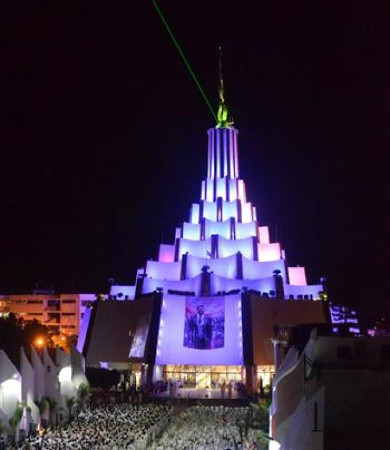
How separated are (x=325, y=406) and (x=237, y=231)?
4469 cm

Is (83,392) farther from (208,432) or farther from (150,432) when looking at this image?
(208,432)

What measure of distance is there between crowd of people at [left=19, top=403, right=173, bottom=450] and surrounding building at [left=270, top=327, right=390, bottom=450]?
5.62m

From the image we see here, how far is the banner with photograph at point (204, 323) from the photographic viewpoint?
43594mm

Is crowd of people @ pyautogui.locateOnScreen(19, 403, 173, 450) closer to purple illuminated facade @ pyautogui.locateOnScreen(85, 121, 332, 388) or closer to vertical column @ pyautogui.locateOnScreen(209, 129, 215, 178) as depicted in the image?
purple illuminated facade @ pyautogui.locateOnScreen(85, 121, 332, 388)

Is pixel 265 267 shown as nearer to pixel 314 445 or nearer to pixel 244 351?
pixel 244 351

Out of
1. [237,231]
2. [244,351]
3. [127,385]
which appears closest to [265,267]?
[237,231]

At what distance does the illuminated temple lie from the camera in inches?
1684

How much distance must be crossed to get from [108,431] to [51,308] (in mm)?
57931

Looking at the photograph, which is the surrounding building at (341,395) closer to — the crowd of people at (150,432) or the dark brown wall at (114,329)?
the crowd of people at (150,432)

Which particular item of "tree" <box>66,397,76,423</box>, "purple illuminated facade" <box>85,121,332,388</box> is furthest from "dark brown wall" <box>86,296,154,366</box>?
"tree" <box>66,397,76,423</box>

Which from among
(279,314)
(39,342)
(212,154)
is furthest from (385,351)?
(212,154)

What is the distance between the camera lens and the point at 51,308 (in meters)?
76.9

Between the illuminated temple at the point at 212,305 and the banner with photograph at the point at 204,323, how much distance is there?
0.07 metres

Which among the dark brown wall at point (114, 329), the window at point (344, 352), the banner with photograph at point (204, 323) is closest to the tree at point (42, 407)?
the window at point (344, 352)
